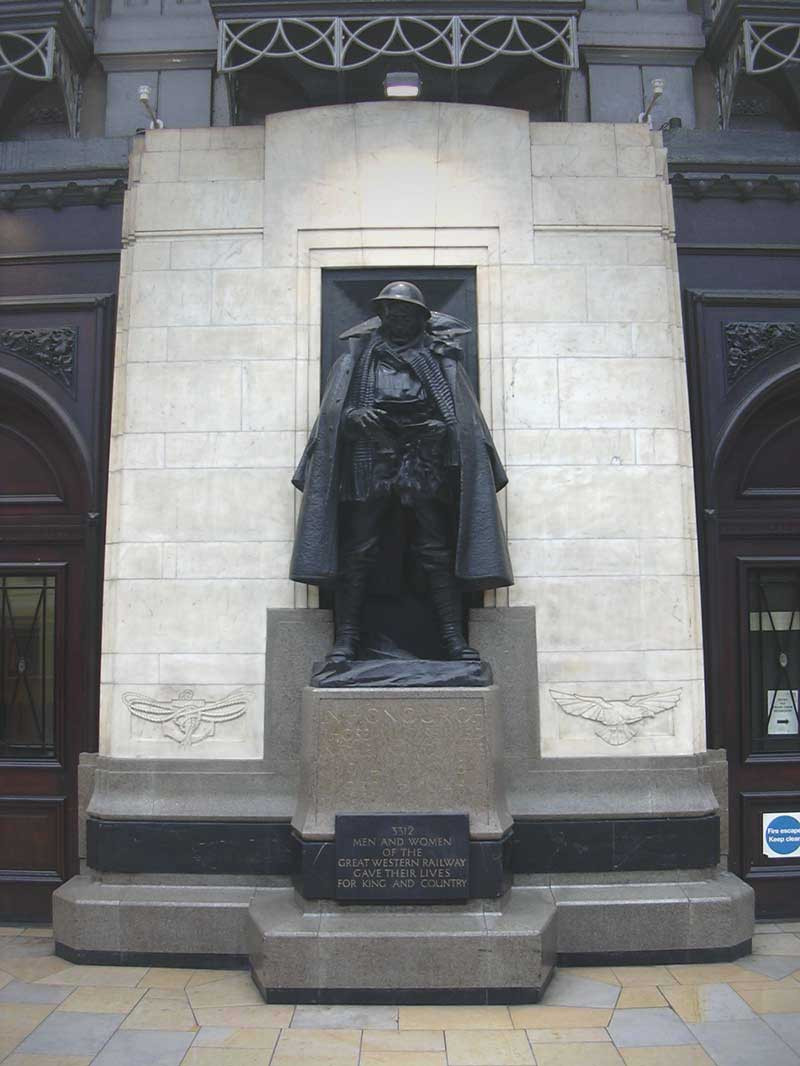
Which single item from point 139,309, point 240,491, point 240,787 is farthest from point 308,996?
point 139,309

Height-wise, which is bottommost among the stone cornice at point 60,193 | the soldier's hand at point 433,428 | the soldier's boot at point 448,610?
the soldier's boot at point 448,610

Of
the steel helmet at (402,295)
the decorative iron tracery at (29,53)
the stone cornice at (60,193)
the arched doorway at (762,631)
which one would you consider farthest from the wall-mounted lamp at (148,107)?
the arched doorway at (762,631)

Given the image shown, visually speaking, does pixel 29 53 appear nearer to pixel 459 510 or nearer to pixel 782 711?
pixel 459 510

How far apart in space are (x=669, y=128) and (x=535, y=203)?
1744 millimetres

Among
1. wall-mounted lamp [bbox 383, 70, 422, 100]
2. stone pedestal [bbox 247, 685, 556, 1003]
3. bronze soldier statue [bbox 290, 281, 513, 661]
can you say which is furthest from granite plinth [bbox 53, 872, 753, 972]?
wall-mounted lamp [bbox 383, 70, 422, 100]

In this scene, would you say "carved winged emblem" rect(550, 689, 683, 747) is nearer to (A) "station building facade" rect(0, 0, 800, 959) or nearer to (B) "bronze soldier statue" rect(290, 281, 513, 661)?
(A) "station building facade" rect(0, 0, 800, 959)

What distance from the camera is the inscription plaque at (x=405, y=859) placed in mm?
5617

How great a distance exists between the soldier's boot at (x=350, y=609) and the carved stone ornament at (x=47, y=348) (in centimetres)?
324

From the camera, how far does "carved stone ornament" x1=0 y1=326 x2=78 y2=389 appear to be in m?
7.55

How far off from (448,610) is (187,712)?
6.95ft

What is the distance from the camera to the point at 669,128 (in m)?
7.83

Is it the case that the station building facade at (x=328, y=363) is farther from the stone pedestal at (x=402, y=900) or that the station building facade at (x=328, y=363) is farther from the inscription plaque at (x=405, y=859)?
the inscription plaque at (x=405, y=859)

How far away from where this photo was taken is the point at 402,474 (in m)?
6.24

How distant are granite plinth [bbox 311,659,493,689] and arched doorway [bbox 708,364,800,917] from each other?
244 centimetres
